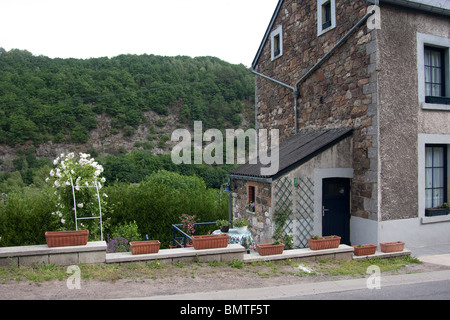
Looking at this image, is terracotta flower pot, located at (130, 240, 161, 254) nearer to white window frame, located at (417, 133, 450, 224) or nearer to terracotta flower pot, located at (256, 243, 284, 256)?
terracotta flower pot, located at (256, 243, 284, 256)

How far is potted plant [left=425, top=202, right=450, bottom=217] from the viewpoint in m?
9.14

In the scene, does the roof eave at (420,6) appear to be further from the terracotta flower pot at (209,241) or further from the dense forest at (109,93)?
the dense forest at (109,93)

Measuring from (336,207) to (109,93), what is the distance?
44.5 m

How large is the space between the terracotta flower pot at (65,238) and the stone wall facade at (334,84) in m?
6.75

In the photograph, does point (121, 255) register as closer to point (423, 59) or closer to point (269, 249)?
point (269, 249)

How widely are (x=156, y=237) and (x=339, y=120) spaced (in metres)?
7.02

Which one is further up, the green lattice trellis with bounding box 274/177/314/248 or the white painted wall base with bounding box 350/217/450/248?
the green lattice trellis with bounding box 274/177/314/248

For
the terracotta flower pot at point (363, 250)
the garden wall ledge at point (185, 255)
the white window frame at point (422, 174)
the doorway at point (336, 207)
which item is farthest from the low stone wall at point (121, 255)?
the white window frame at point (422, 174)

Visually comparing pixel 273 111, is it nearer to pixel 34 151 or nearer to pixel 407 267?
pixel 407 267

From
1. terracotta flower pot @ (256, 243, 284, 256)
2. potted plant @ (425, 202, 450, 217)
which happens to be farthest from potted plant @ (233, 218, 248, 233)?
potted plant @ (425, 202, 450, 217)

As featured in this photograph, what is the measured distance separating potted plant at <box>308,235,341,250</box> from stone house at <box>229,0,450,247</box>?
125cm

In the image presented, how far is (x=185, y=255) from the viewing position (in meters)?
6.56

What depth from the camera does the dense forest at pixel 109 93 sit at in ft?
128

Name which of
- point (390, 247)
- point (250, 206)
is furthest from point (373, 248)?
point (250, 206)
